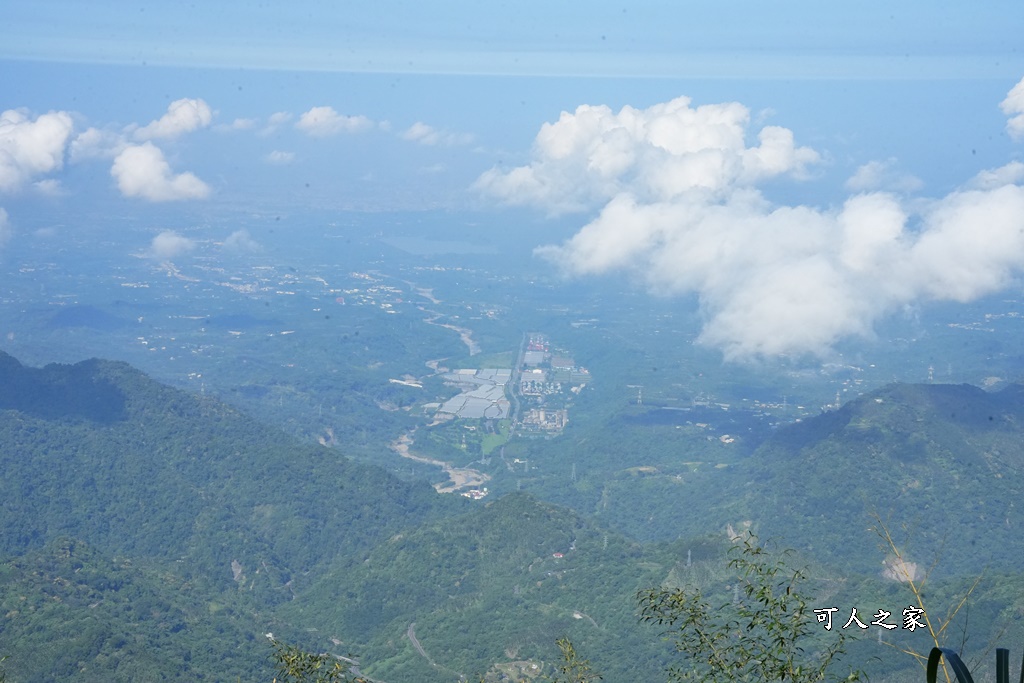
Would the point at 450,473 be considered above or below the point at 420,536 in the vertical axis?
below

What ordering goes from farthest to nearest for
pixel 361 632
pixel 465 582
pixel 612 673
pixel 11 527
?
pixel 11 527 < pixel 465 582 < pixel 361 632 < pixel 612 673

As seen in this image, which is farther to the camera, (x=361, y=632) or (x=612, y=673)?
(x=361, y=632)

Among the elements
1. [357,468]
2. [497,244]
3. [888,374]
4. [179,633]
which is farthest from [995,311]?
[179,633]

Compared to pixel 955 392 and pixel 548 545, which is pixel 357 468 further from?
pixel 955 392

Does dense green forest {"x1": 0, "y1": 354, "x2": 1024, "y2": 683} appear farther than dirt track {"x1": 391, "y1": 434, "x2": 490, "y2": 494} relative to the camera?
No

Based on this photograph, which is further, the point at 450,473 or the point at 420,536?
the point at 450,473

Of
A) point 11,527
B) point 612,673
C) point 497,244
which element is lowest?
point 612,673

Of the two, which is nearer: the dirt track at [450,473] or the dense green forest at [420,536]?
the dense green forest at [420,536]

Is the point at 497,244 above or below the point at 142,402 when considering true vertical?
above
